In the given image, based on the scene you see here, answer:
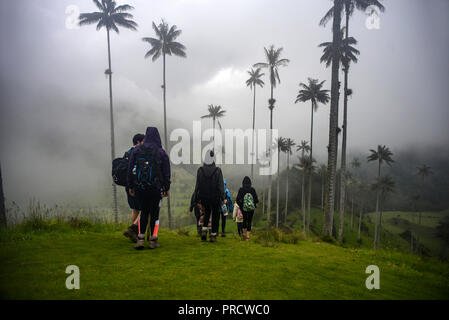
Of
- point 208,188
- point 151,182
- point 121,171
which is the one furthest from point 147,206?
point 208,188

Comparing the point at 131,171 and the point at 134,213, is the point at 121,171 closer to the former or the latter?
the point at 131,171

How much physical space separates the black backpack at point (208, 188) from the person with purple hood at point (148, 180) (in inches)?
53.9

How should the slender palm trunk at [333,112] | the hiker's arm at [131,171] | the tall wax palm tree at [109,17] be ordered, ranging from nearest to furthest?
the hiker's arm at [131,171]
the slender palm trunk at [333,112]
the tall wax palm tree at [109,17]

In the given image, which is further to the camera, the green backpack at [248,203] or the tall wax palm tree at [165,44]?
the tall wax palm tree at [165,44]

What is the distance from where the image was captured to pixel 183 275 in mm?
3346

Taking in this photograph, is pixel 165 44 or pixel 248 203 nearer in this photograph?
pixel 248 203

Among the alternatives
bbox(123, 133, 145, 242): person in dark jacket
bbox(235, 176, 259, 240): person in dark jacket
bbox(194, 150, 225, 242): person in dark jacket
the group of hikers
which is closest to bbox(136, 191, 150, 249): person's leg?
the group of hikers

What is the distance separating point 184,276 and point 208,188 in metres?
3.43

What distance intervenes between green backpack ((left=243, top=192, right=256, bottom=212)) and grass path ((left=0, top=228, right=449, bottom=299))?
3.42m

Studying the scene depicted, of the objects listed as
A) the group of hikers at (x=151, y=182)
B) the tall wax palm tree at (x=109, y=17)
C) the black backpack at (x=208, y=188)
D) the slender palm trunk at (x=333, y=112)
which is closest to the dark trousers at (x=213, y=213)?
the group of hikers at (x=151, y=182)

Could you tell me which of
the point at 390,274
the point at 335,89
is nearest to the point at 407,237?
the point at 335,89

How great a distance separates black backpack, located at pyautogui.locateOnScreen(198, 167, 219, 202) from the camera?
260 inches

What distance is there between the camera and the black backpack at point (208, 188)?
6598 mm

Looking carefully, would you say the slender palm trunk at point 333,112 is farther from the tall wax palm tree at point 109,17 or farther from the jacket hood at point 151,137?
the tall wax palm tree at point 109,17
